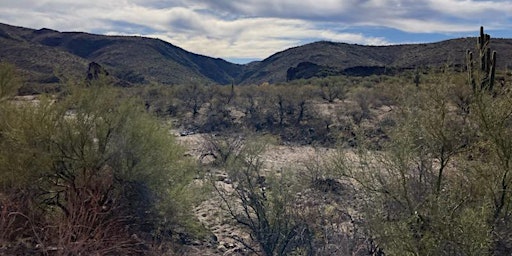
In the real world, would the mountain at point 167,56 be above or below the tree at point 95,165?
above

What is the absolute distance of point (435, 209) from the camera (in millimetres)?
6621

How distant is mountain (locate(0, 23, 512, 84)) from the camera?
50.8 m

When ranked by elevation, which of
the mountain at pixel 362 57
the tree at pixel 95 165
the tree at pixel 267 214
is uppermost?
the mountain at pixel 362 57

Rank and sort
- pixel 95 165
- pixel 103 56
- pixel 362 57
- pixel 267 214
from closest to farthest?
1. pixel 95 165
2. pixel 267 214
3. pixel 362 57
4. pixel 103 56

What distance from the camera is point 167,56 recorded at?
305 ft

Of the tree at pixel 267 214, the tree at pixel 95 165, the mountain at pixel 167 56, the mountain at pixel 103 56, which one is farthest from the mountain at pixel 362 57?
the tree at pixel 95 165

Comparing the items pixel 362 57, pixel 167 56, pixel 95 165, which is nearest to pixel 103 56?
pixel 167 56

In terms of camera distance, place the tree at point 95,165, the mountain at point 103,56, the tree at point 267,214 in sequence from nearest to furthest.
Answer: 1. the tree at point 95,165
2. the tree at point 267,214
3. the mountain at point 103,56

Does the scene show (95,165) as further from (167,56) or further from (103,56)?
(167,56)

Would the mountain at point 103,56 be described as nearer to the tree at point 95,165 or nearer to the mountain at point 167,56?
the mountain at point 167,56

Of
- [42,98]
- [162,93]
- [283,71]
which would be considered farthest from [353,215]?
[283,71]

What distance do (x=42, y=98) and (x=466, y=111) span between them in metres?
8.92

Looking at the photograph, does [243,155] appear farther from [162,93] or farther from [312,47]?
[312,47]

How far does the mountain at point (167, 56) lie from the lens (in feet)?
167
